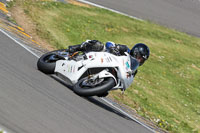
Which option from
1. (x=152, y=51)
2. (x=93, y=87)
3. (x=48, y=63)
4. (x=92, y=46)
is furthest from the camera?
(x=152, y=51)

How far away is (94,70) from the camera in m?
7.43

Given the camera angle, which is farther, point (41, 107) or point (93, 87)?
point (93, 87)

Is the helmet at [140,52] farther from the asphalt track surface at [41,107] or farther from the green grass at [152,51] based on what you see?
the green grass at [152,51]

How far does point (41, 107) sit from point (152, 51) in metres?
11.7

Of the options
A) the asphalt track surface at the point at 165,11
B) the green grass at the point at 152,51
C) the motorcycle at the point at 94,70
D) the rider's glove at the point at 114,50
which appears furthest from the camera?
the asphalt track surface at the point at 165,11

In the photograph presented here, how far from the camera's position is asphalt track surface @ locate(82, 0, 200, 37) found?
65.1 ft

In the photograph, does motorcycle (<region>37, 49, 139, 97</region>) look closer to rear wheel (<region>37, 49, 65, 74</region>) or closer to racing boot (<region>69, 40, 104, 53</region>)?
rear wheel (<region>37, 49, 65, 74</region>)

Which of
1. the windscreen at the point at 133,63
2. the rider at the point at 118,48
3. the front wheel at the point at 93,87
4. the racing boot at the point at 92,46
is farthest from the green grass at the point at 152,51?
the front wheel at the point at 93,87

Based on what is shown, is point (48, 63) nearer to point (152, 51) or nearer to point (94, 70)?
point (94, 70)

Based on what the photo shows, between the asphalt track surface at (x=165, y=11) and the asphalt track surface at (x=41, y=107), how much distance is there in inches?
473

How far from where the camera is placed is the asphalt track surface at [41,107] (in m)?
4.43

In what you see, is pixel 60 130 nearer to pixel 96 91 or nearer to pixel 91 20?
pixel 96 91

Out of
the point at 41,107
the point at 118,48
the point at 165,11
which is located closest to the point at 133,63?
the point at 118,48

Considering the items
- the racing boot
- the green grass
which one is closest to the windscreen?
the racing boot
